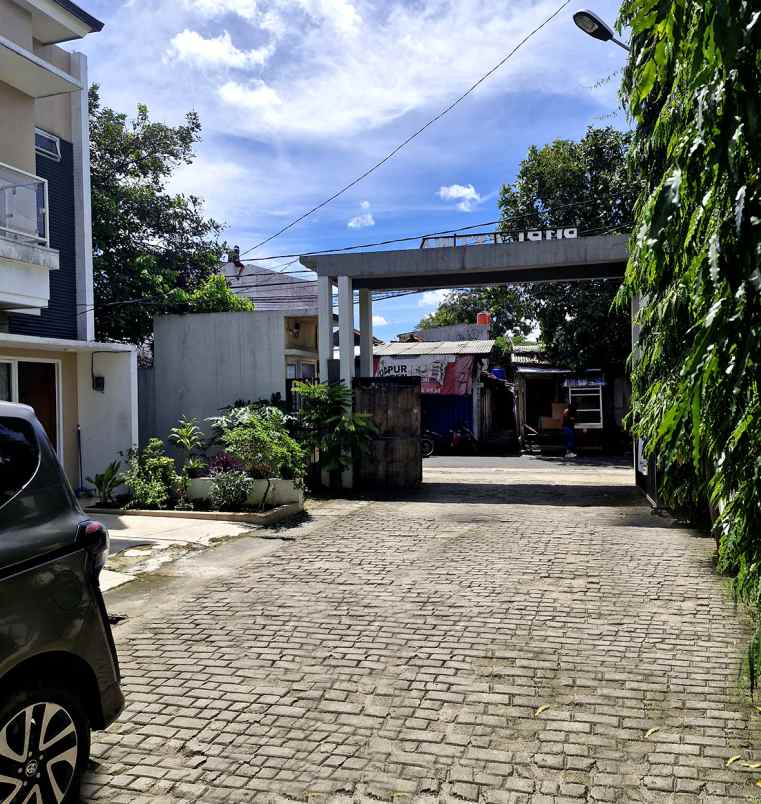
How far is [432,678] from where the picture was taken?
4953mm

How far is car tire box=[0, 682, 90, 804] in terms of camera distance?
9.68 ft

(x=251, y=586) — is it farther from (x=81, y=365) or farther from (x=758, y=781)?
(x=81, y=365)

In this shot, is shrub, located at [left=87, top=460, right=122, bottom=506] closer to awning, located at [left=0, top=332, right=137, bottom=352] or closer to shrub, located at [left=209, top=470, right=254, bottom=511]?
shrub, located at [left=209, top=470, right=254, bottom=511]

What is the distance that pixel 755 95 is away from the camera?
258 centimetres

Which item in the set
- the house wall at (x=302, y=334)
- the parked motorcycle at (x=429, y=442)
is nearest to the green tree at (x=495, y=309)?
the parked motorcycle at (x=429, y=442)

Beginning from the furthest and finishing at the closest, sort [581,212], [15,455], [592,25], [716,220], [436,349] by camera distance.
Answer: [436,349] < [581,212] < [592,25] < [15,455] < [716,220]

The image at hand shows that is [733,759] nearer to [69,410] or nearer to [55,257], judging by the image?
[55,257]

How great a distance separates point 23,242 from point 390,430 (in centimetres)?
707

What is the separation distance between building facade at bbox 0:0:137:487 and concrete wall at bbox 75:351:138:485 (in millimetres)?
17

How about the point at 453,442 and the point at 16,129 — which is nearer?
the point at 16,129

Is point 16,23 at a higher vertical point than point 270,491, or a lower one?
higher

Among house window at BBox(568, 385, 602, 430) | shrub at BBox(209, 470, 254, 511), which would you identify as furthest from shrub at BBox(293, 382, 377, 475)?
house window at BBox(568, 385, 602, 430)

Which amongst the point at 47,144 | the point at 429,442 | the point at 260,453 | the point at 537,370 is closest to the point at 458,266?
the point at 260,453

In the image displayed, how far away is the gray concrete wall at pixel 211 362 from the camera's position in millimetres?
15750
